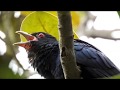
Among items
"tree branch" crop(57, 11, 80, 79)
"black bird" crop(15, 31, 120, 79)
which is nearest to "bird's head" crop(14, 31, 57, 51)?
"black bird" crop(15, 31, 120, 79)

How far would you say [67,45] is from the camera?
3.65 ft

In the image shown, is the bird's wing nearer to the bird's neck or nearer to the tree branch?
the bird's neck

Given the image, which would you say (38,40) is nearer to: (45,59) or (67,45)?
(45,59)

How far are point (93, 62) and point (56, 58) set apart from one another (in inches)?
9.3

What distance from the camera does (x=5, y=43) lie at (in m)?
1.29

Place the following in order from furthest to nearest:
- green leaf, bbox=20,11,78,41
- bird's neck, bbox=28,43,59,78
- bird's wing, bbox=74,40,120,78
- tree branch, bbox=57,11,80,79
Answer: bird's neck, bbox=28,43,59,78 → bird's wing, bbox=74,40,120,78 → green leaf, bbox=20,11,78,41 → tree branch, bbox=57,11,80,79

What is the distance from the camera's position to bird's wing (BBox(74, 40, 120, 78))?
1575mm

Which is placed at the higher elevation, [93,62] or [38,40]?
[38,40]

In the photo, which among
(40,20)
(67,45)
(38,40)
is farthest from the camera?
(38,40)

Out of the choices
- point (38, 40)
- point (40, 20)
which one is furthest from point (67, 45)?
point (38, 40)
